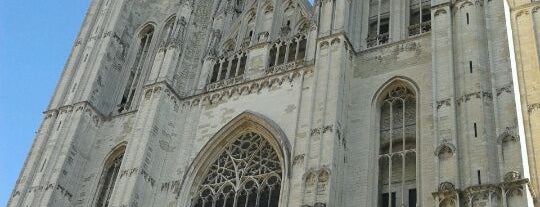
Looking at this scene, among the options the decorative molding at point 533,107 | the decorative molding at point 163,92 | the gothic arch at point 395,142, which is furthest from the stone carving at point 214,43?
the decorative molding at point 533,107

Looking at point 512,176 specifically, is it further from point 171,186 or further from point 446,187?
point 171,186

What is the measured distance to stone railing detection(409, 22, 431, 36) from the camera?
2208 cm

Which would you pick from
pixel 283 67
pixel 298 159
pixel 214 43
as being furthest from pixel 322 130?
pixel 214 43

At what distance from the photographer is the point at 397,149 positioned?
19.5 m

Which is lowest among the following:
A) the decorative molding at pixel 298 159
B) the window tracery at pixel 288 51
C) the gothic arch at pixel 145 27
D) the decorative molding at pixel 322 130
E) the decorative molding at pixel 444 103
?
the decorative molding at pixel 298 159

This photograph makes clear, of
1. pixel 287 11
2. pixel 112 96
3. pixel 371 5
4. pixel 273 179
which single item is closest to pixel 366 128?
pixel 273 179

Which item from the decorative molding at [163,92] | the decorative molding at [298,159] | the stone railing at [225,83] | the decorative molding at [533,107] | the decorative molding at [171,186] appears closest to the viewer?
the decorative molding at [298,159]

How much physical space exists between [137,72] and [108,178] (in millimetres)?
5047

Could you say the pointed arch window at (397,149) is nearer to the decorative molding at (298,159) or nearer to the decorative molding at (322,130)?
the decorative molding at (322,130)

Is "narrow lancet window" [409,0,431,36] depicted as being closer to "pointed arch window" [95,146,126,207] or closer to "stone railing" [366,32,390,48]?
"stone railing" [366,32,390,48]

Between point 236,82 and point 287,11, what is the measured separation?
142 inches

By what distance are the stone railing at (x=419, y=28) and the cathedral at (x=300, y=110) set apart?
72 millimetres

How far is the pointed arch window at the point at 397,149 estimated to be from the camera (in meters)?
18.4

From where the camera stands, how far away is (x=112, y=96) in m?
26.7
